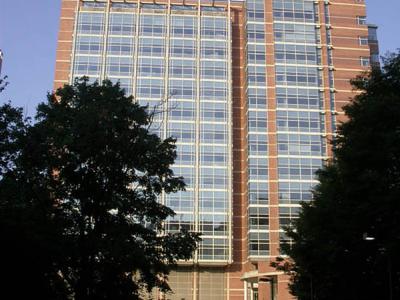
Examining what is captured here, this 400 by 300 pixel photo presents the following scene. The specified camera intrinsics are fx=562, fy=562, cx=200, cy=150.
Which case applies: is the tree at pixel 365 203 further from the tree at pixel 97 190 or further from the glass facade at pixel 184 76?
the glass facade at pixel 184 76

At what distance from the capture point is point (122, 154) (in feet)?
99.0

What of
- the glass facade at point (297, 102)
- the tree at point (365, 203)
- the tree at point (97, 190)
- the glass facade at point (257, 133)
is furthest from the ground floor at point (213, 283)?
the tree at point (97, 190)

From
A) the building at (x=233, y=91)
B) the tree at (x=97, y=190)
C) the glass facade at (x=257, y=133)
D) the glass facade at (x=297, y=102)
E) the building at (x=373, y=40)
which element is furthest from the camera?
the building at (x=373, y=40)

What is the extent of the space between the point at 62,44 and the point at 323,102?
47.6 metres

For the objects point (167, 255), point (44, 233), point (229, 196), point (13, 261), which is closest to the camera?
point (13, 261)

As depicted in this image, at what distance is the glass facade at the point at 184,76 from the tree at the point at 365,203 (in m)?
58.8

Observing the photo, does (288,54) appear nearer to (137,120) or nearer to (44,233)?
(137,120)

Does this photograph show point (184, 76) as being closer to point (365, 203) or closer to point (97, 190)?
point (97, 190)

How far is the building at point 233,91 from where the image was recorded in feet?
301

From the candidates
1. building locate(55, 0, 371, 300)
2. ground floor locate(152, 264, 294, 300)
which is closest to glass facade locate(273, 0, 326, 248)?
building locate(55, 0, 371, 300)

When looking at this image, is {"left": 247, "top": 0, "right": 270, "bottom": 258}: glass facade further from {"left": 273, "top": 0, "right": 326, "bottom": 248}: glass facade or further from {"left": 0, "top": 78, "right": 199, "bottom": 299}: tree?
{"left": 0, "top": 78, "right": 199, "bottom": 299}: tree

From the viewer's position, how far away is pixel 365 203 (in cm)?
2675

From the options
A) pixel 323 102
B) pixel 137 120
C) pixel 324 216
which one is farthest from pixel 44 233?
pixel 323 102

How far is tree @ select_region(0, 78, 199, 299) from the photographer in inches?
1069
